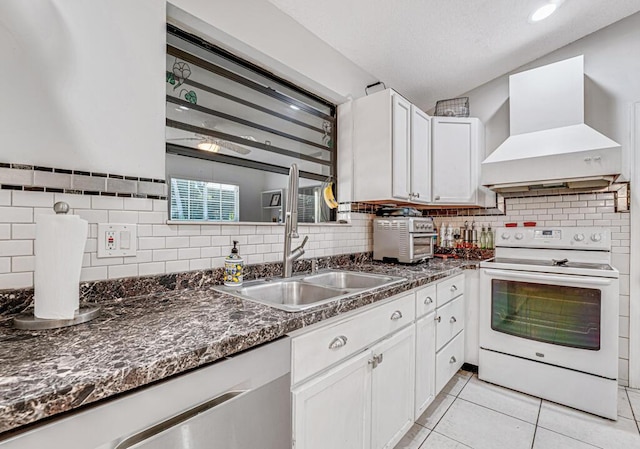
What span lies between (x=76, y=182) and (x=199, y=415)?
90cm

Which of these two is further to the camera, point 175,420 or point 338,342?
point 338,342

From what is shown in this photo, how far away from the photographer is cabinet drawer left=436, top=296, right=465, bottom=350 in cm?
195

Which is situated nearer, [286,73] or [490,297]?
[286,73]

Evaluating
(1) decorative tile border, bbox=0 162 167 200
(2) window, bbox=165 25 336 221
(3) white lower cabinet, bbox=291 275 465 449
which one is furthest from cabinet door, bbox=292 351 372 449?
(2) window, bbox=165 25 336 221

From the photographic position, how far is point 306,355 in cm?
101

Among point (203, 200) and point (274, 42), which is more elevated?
point (274, 42)

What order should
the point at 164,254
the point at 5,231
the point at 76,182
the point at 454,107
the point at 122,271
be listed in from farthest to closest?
the point at 454,107
the point at 164,254
the point at 122,271
the point at 76,182
the point at 5,231

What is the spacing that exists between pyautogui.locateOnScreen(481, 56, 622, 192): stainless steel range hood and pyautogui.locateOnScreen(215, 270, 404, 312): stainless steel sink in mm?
1401

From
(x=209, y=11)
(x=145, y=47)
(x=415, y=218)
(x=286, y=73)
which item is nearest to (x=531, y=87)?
(x=415, y=218)

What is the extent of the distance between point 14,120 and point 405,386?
6.30 ft

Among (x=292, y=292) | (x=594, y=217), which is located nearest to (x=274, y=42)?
(x=292, y=292)

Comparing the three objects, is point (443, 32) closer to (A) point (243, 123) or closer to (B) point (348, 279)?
(A) point (243, 123)

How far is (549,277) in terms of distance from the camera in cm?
209

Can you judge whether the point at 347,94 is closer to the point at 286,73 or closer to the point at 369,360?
the point at 286,73
